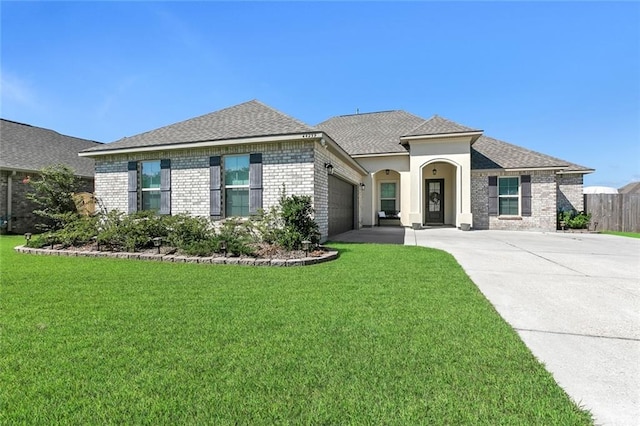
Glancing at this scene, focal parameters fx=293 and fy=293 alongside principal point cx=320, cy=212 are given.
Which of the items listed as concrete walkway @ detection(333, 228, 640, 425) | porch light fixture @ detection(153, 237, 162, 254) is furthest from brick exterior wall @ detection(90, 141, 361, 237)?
concrete walkway @ detection(333, 228, 640, 425)

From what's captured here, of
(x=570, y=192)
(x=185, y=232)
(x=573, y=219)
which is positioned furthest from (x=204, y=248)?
(x=570, y=192)

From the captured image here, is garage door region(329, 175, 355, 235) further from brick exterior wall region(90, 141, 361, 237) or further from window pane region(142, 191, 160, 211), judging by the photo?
window pane region(142, 191, 160, 211)

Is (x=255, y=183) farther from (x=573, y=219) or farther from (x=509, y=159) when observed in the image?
(x=573, y=219)

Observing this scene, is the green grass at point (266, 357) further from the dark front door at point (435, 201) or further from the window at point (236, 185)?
the dark front door at point (435, 201)

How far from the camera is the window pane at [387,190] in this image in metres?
16.7

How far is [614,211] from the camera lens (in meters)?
14.9

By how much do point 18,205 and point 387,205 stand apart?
1831cm

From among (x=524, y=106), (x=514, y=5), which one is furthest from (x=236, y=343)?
(x=524, y=106)

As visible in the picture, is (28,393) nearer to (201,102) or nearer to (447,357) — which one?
(447,357)

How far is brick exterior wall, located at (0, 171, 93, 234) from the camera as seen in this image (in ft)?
43.5

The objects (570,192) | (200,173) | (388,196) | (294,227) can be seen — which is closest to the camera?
(294,227)

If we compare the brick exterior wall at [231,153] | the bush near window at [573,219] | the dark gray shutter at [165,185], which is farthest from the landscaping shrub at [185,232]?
the bush near window at [573,219]

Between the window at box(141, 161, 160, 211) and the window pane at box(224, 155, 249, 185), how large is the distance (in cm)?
265

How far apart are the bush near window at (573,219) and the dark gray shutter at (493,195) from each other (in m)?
3.34
